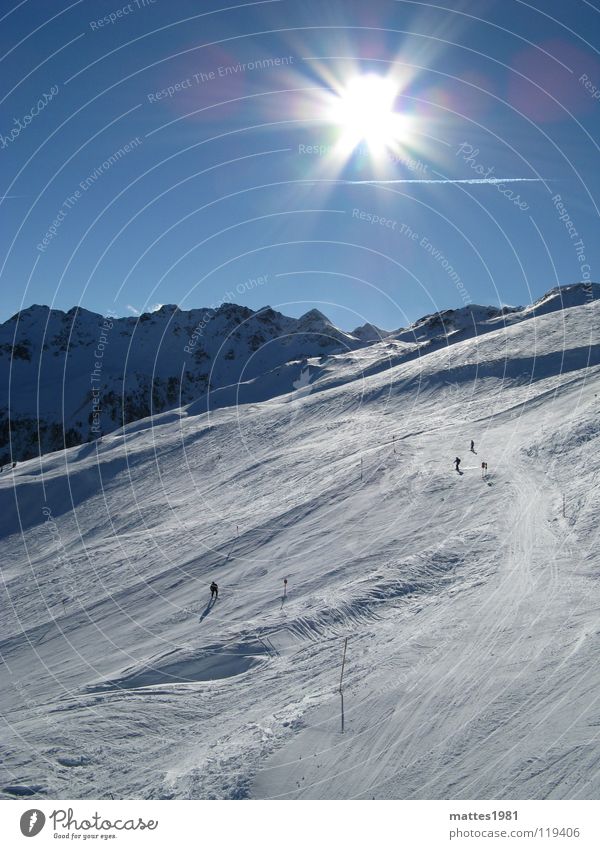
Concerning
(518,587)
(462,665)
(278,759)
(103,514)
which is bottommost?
(278,759)

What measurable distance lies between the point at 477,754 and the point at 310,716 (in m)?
4.95

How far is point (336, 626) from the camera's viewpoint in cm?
2119

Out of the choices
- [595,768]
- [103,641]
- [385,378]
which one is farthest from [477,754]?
[385,378]

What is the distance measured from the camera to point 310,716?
15.9 meters

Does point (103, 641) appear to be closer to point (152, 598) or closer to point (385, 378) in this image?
point (152, 598)
